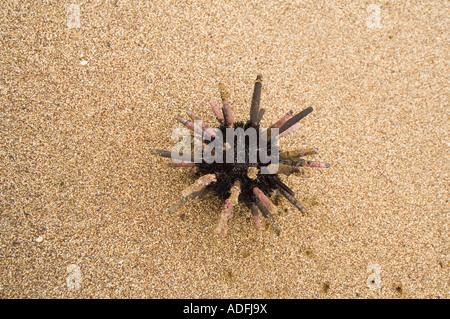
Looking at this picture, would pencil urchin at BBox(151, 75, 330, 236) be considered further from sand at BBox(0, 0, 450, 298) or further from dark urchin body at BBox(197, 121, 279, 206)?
sand at BBox(0, 0, 450, 298)

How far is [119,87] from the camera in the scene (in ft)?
8.26

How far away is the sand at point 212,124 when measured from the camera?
233 centimetres

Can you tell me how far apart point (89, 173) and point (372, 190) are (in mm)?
2234

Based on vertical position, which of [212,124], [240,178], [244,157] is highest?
[212,124]

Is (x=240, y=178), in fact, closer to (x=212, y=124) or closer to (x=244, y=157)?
(x=244, y=157)

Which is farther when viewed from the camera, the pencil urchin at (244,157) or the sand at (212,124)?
the sand at (212,124)

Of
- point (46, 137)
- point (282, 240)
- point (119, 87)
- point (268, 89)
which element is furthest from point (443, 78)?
point (46, 137)

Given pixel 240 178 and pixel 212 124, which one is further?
pixel 212 124

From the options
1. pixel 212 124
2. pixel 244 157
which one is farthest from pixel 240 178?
pixel 212 124

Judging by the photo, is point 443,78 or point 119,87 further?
point 443,78

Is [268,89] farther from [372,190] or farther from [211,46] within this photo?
[372,190]

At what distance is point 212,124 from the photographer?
2.49m

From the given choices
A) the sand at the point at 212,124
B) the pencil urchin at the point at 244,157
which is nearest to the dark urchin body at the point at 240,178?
the pencil urchin at the point at 244,157

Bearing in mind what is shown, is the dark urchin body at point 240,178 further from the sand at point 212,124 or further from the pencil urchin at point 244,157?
the sand at point 212,124
